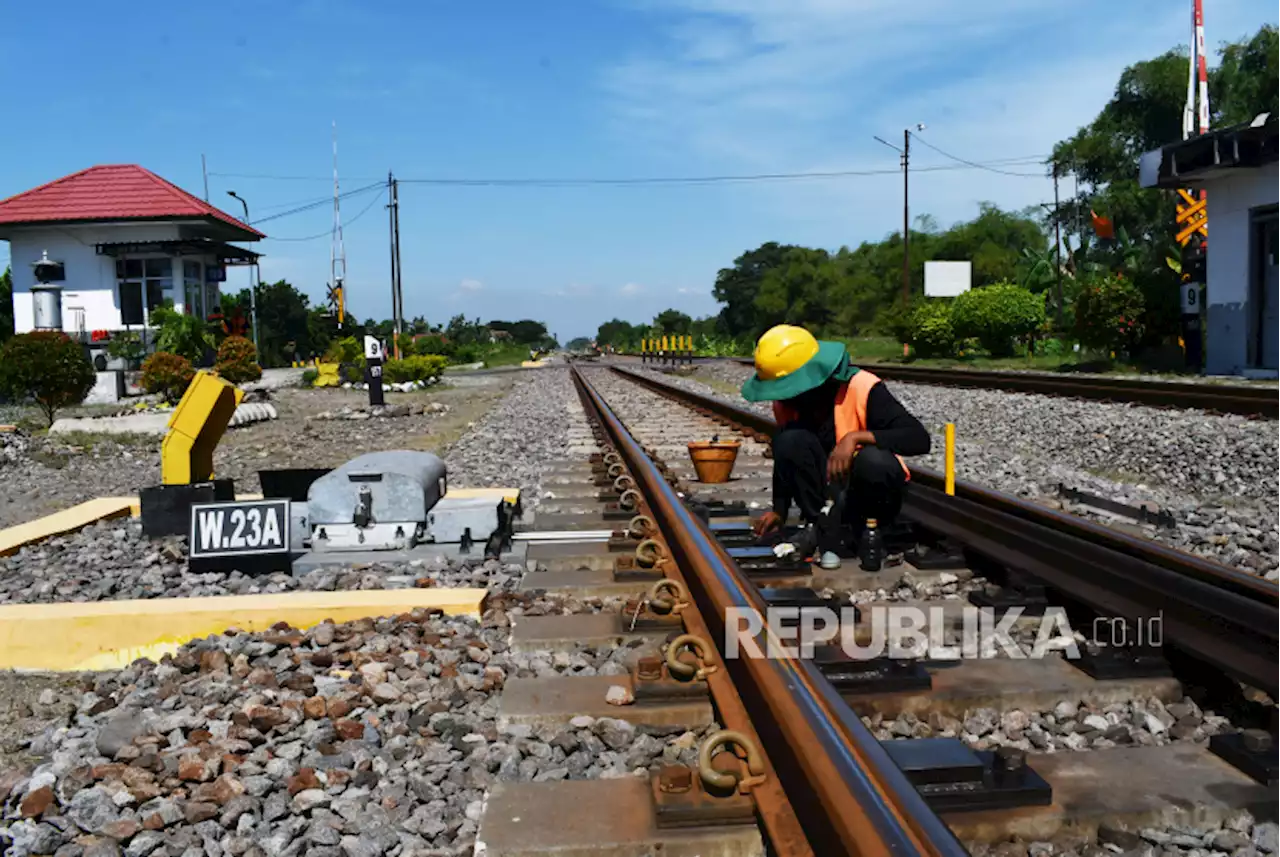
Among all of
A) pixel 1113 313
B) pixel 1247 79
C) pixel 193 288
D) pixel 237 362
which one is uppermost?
pixel 1247 79

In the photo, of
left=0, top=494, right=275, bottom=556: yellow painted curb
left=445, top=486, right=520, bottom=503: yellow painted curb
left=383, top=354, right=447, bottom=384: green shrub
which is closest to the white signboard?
left=383, top=354, right=447, bottom=384: green shrub

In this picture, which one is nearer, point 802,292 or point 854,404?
point 854,404

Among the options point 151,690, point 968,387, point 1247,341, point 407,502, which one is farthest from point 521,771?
point 1247,341

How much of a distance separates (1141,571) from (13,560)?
509 centimetres

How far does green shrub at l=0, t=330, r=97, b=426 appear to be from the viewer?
14672 millimetres

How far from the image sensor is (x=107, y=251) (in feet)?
124

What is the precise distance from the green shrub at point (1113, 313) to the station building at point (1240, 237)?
2.61 meters

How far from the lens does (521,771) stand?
243 cm

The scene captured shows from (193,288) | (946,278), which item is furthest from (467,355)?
(946,278)

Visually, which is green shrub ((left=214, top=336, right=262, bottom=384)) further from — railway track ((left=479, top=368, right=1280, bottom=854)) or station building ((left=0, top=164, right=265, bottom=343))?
railway track ((left=479, top=368, right=1280, bottom=854))

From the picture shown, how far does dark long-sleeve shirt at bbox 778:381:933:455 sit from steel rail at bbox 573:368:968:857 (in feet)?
4.18

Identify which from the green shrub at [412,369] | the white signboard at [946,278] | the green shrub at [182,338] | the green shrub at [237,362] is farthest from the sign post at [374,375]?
the white signboard at [946,278]

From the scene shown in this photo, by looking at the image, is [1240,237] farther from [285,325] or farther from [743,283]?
[743,283]

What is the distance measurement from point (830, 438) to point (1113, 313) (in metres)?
23.2
